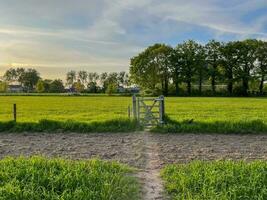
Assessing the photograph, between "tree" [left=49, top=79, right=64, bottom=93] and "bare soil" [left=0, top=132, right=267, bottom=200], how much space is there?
115229 millimetres

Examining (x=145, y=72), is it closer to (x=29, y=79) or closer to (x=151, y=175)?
(x=29, y=79)

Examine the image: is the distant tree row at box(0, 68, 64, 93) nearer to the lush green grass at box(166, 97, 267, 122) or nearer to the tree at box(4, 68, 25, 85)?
the tree at box(4, 68, 25, 85)

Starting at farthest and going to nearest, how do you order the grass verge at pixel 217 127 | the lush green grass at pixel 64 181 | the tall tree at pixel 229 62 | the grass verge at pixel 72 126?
the tall tree at pixel 229 62
the grass verge at pixel 72 126
the grass verge at pixel 217 127
the lush green grass at pixel 64 181

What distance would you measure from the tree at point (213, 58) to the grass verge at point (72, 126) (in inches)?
3119

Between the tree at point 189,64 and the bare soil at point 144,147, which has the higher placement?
the tree at point 189,64

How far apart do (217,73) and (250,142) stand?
82.0m

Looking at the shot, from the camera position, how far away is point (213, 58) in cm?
9512

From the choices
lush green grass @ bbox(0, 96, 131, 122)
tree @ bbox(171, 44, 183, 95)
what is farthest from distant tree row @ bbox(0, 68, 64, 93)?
lush green grass @ bbox(0, 96, 131, 122)

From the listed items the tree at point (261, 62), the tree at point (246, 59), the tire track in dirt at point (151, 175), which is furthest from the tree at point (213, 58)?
the tire track in dirt at point (151, 175)

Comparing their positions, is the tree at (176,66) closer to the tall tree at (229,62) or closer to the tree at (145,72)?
the tree at (145,72)

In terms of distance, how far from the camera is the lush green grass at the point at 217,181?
6.11 metres

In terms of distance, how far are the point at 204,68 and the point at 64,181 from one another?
89.9m

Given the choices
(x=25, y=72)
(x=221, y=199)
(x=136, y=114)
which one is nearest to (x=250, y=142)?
(x=136, y=114)

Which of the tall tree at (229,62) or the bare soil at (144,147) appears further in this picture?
the tall tree at (229,62)
